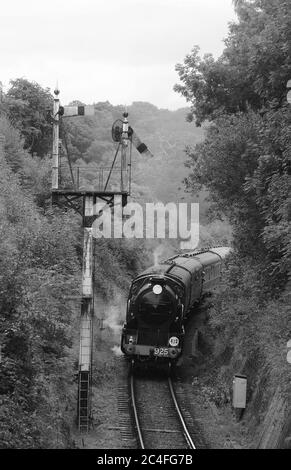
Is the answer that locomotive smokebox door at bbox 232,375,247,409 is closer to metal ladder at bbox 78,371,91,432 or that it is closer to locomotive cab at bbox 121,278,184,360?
locomotive cab at bbox 121,278,184,360

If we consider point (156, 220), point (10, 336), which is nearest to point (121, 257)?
point (156, 220)

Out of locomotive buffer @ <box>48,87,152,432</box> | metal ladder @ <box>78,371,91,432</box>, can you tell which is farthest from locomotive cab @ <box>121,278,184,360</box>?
metal ladder @ <box>78,371,91,432</box>

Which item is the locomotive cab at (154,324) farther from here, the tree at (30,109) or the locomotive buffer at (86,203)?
the tree at (30,109)

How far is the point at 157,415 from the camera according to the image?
16766mm

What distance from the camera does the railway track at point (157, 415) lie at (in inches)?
579

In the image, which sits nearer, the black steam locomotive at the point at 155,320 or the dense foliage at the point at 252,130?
the dense foliage at the point at 252,130

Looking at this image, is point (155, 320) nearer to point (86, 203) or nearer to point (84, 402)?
point (84, 402)

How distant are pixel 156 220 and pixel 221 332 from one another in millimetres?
18910

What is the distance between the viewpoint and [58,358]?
1436 centimetres

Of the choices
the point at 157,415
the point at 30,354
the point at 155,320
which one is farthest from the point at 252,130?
the point at 30,354

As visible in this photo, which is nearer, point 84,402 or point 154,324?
point 84,402

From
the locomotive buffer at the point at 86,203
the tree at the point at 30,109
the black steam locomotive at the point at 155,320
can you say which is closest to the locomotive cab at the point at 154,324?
the black steam locomotive at the point at 155,320

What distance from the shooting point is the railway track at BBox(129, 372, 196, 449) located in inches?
579
